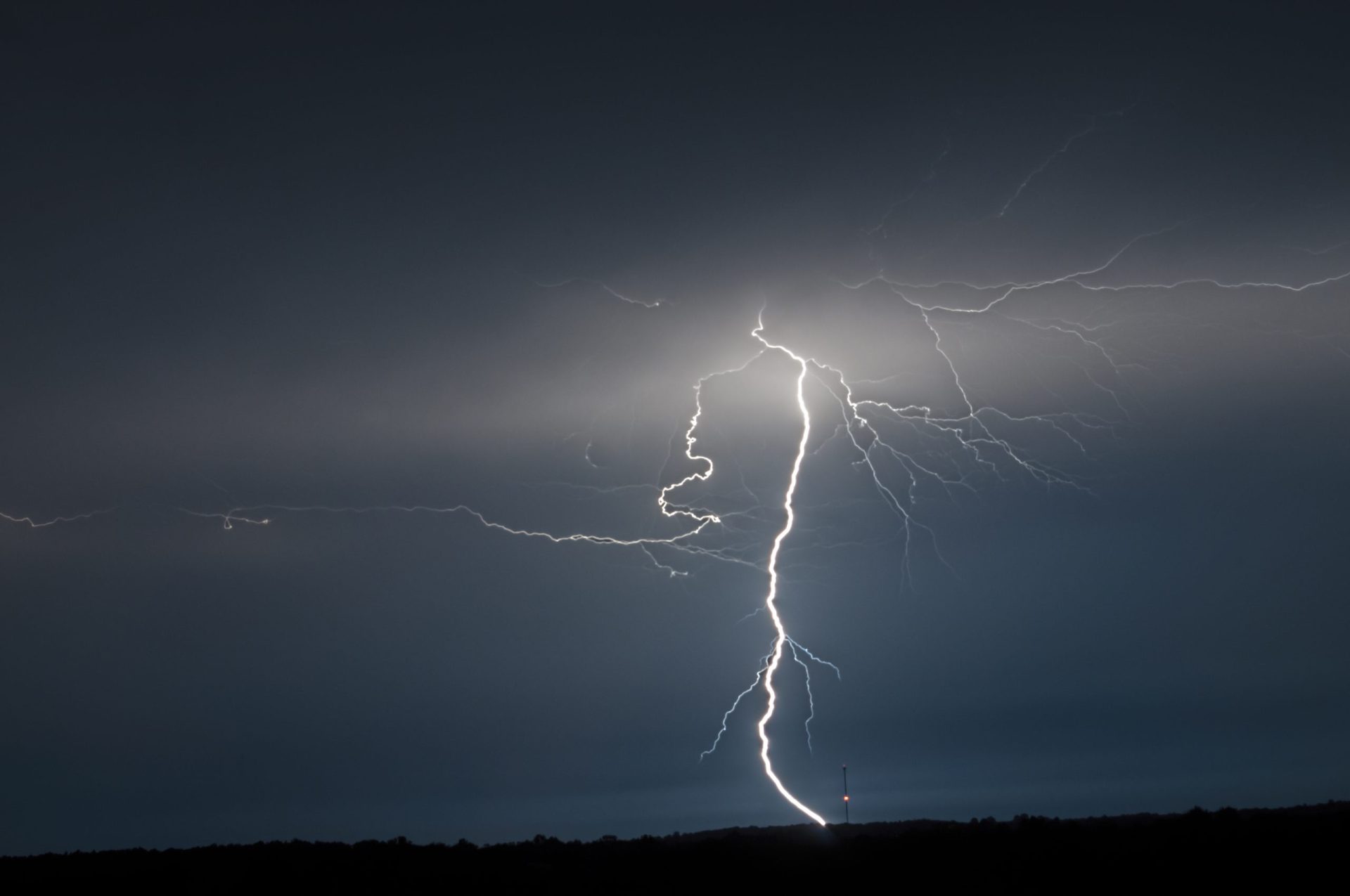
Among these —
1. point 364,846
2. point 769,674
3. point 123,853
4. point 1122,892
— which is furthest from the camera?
point 123,853

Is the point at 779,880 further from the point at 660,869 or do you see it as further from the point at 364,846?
the point at 364,846

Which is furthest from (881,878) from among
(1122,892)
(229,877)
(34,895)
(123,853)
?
(123,853)

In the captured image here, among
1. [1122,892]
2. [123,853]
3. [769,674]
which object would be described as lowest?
[1122,892]

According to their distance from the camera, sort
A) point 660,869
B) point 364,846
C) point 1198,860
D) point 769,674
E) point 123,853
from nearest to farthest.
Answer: point 1198,860
point 660,869
point 769,674
point 364,846
point 123,853

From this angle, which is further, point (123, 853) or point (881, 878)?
point (123, 853)

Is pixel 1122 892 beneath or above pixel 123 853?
beneath

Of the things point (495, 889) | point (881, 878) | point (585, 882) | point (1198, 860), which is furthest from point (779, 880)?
point (1198, 860)
